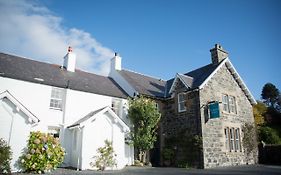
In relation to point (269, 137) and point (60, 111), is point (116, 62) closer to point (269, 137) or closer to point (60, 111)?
point (60, 111)

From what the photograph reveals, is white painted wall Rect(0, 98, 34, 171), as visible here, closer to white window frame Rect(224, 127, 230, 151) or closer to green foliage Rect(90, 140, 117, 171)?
green foliage Rect(90, 140, 117, 171)

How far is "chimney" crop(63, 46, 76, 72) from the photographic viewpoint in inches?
883

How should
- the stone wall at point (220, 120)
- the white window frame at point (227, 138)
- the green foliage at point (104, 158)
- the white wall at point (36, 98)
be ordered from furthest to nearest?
the white window frame at point (227, 138) < the stone wall at point (220, 120) < the white wall at point (36, 98) < the green foliage at point (104, 158)

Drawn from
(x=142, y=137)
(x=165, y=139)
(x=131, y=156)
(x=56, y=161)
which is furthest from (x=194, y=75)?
(x=56, y=161)

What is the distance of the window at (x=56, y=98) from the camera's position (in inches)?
710

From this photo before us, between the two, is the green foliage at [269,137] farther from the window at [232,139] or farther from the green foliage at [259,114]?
the window at [232,139]

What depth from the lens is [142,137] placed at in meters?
18.9

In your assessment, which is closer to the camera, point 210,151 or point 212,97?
point 210,151

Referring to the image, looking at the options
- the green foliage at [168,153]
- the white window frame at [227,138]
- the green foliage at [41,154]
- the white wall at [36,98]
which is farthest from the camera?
the white window frame at [227,138]

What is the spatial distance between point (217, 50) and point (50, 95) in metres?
15.5

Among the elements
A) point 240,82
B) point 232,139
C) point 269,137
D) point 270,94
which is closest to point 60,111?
point 232,139

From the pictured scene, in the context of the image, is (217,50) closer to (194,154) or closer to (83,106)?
(194,154)

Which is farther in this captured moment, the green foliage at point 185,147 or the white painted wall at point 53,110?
the green foliage at point 185,147

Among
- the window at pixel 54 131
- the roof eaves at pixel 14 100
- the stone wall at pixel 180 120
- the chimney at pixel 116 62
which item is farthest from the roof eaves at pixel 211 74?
the roof eaves at pixel 14 100
